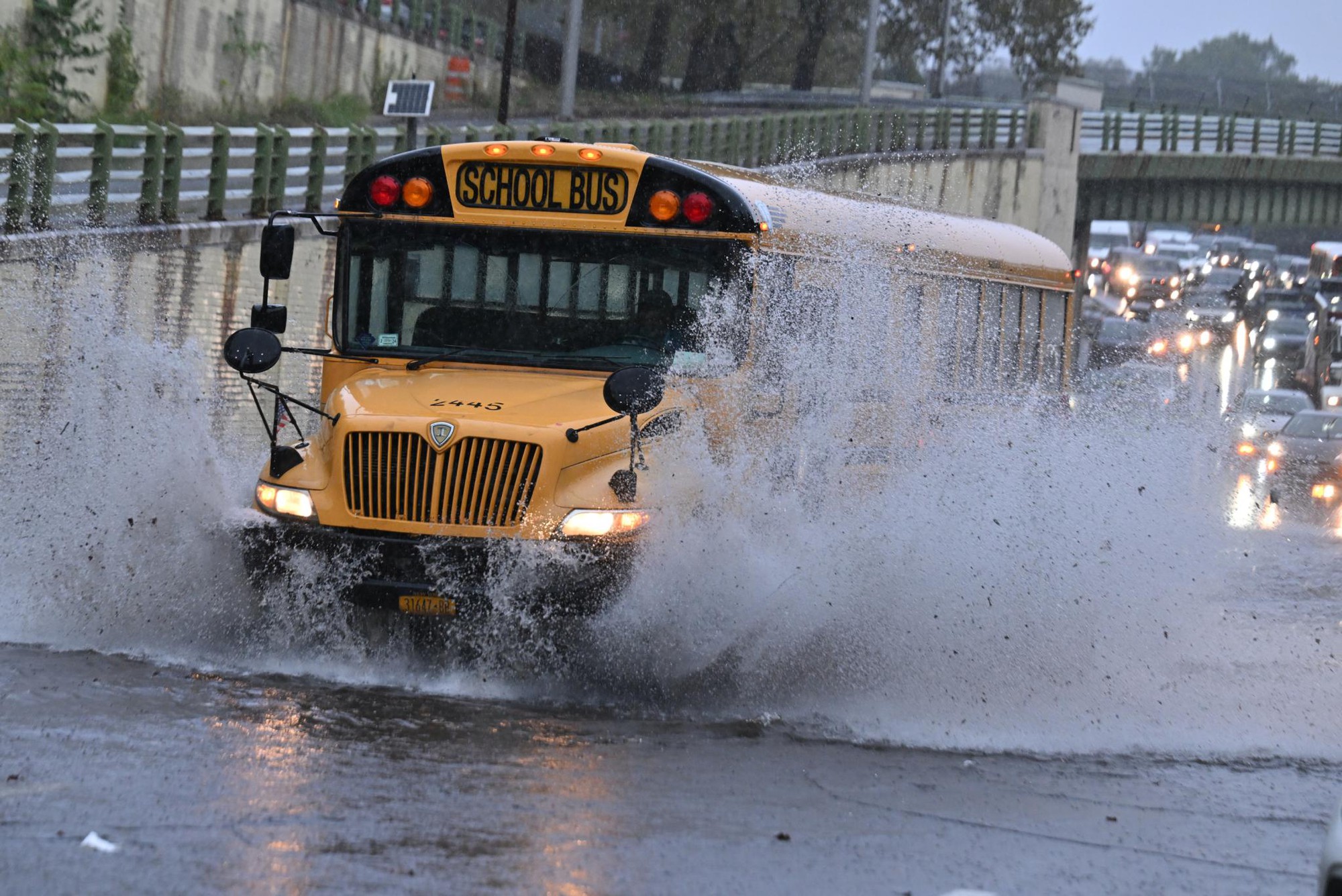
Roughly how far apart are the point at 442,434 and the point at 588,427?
2.01 feet

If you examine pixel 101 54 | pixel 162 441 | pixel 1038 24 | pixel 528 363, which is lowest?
pixel 162 441

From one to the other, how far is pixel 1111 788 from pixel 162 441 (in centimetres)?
515

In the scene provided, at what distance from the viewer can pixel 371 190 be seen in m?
9.77

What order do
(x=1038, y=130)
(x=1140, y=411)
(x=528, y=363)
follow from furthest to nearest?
(x=1038, y=130), (x=1140, y=411), (x=528, y=363)

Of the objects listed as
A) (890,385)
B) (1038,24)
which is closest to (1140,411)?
(890,385)

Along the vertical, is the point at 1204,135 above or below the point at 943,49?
below

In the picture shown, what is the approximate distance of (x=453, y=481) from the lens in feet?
27.3

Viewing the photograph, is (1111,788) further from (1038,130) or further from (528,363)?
(1038,130)

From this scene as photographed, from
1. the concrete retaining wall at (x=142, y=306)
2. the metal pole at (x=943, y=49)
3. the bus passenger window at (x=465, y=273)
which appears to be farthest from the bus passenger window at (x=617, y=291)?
the metal pole at (x=943, y=49)

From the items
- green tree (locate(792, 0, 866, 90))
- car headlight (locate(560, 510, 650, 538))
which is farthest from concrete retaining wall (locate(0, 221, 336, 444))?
green tree (locate(792, 0, 866, 90))

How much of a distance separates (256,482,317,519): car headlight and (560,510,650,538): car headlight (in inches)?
46.3

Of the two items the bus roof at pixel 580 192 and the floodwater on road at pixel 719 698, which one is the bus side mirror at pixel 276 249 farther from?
the floodwater on road at pixel 719 698

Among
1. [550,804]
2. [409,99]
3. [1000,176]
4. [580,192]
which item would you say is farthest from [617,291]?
[1000,176]

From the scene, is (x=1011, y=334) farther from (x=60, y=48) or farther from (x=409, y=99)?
(x=60, y=48)
